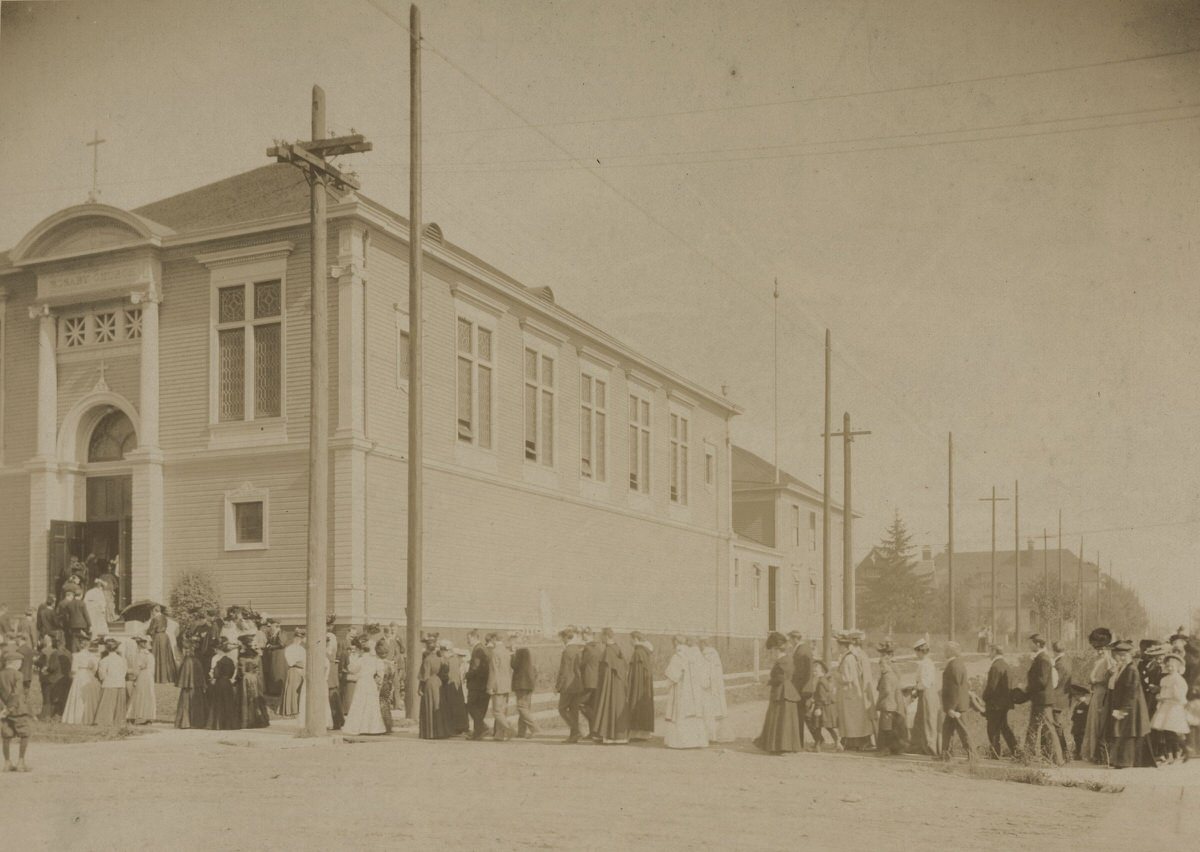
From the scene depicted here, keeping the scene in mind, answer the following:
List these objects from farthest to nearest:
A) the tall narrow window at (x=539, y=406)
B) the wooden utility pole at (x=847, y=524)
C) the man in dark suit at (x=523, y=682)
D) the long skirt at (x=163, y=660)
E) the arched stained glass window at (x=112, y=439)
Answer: the wooden utility pole at (x=847, y=524), the tall narrow window at (x=539, y=406), the arched stained glass window at (x=112, y=439), the long skirt at (x=163, y=660), the man in dark suit at (x=523, y=682)

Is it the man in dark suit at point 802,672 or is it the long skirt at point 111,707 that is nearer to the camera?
the man in dark suit at point 802,672

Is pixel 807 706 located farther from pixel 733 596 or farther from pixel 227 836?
pixel 733 596

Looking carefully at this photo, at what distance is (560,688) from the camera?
1873 cm

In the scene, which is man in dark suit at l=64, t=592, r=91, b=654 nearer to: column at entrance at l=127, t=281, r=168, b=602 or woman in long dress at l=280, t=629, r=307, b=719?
column at entrance at l=127, t=281, r=168, b=602

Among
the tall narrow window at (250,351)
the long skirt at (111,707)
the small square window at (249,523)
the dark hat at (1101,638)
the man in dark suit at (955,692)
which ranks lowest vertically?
the long skirt at (111,707)

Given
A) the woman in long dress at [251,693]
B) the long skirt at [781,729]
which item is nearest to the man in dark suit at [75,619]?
the woman in long dress at [251,693]

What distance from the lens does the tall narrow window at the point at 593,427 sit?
34.9m

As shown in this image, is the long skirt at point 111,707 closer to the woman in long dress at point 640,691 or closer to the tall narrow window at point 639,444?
the woman in long dress at point 640,691

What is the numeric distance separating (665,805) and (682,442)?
101 feet

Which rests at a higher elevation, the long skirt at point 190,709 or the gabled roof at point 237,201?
the gabled roof at point 237,201

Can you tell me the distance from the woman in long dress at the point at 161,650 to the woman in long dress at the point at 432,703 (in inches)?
259

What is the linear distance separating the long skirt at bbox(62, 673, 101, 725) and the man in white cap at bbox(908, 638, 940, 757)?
12.3 m

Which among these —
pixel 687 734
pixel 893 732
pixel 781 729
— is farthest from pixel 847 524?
pixel 781 729

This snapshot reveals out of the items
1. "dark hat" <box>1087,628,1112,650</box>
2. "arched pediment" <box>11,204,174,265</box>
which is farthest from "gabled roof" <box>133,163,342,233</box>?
"dark hat" <box>1087,628,1112,650</box>
